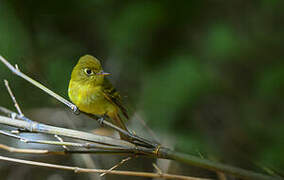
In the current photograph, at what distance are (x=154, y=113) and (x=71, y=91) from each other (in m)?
1.33

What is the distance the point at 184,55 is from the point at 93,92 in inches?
58.5

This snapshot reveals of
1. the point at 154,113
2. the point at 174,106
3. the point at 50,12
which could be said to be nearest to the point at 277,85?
the point at 174,106

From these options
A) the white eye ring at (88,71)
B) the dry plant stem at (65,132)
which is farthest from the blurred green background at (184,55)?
the dry plant stem at (65,132)

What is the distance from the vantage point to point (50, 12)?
3.01 metres

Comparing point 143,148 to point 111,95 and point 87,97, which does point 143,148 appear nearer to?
point 87,97

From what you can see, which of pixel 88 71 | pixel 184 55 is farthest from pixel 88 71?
pixel 184 55

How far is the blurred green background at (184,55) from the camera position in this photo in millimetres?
2887

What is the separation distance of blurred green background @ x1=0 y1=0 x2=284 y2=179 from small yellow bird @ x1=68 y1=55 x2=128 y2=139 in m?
0.78

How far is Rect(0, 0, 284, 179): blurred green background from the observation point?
2.89 metres

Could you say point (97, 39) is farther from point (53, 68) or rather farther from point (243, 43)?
point (243, 43)

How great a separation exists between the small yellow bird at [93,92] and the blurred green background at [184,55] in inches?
30.8

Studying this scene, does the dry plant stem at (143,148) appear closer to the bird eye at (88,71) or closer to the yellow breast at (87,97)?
the bird eye at (88,71)

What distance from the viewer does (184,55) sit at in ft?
10.5

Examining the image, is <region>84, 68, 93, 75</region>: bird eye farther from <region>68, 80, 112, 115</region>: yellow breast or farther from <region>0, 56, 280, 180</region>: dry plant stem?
<region>0, 56, 280, 180</region>: dry plant stem
